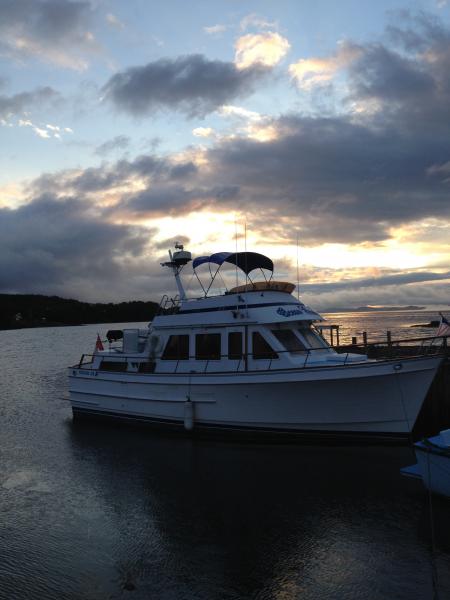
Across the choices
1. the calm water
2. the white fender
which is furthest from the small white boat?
the white fender

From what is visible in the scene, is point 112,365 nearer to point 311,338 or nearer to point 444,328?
point 311,338

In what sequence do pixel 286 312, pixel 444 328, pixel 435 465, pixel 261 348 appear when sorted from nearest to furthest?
pixel 435 465
pixel 444 328
pixel 261 348
pixel 286 312

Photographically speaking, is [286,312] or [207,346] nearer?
[286,312]

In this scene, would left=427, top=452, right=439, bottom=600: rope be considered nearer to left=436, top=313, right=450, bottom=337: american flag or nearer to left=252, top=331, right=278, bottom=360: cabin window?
left=436, top=313, right=450, bottom=337: american flag

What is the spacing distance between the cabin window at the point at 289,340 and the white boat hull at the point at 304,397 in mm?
1535

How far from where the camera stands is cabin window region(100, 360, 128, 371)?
1722 cm

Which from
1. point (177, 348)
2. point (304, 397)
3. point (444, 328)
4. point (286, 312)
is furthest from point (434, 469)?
point (177, 348)

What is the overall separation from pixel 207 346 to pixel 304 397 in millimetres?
3685

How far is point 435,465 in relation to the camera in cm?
913

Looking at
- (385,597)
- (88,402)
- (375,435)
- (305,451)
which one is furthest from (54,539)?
(88,402)

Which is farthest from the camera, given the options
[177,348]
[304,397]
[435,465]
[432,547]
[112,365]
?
[112,365]

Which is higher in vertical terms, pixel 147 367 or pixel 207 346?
pixel 207 346

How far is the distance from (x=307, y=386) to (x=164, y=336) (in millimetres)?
5611

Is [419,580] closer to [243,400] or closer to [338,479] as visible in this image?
[338,479]
